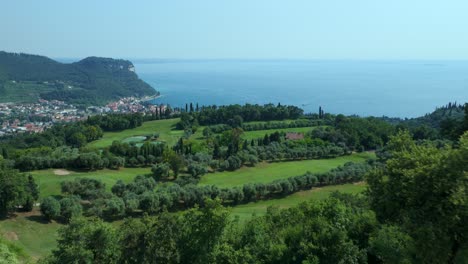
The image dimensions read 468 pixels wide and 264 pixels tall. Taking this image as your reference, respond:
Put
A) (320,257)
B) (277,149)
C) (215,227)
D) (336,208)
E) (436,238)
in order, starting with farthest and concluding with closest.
Answer: (277,149) → (336,208) → (215,227) → (320,257) → (436,238)

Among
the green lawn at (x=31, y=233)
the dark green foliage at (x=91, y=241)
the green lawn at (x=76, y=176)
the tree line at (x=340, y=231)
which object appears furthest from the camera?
the green lawn at (x=76, y=176)

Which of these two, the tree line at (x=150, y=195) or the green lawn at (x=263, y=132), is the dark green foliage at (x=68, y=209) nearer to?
the tree line at (x=150, y=195)

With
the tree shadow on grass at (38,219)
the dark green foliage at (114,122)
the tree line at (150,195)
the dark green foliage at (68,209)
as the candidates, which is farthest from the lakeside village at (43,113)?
the tree shadow on grass at (38,219)

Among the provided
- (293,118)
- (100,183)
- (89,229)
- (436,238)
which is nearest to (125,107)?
(293,118)

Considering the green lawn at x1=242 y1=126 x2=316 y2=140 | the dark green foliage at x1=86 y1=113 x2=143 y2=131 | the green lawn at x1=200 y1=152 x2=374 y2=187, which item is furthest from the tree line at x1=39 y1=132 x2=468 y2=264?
the dark green foliage at x1=86 y1=113 x2=143 y2=131

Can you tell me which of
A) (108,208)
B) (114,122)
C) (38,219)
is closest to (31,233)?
(38,219)

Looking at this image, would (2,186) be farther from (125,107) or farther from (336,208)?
(125,107)
